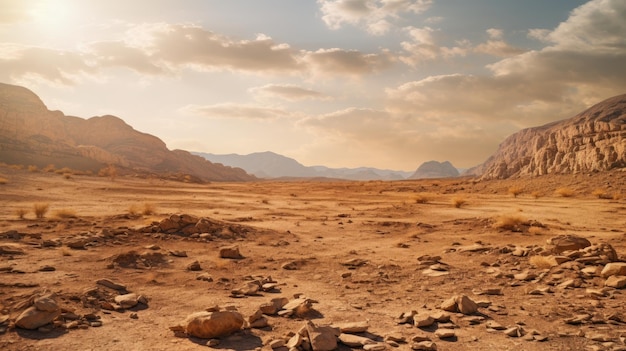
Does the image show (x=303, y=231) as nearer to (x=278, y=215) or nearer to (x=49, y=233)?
(x=278, y=215)

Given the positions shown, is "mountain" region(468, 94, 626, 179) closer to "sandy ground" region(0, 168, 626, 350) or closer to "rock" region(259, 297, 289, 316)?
"sandy ground" region(0, 168, 626, 350)

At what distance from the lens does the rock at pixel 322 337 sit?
4.85 metres

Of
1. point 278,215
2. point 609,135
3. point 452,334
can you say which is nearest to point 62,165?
point 278,215

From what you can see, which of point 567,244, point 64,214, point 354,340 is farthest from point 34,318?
point 64,214

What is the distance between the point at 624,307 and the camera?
633 cm

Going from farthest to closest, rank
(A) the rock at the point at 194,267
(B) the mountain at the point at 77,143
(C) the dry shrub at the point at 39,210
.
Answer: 1. (B) the mountain at the point at 77,143
2. (C) the dry shrub at the point at 39,210
3. (A) the rock at the point at 194,267

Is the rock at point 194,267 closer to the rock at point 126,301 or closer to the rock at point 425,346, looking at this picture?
the rock at point 126,301

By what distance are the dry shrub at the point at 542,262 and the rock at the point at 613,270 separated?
111 cm

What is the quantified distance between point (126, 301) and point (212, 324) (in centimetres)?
230

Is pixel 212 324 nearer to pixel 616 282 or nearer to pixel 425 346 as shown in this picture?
pixel 425 346

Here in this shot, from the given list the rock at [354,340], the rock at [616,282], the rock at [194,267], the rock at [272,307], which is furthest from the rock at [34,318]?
the rock at [616,282]

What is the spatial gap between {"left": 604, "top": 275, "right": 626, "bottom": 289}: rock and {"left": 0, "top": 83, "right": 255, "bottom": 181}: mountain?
7245 centimetres

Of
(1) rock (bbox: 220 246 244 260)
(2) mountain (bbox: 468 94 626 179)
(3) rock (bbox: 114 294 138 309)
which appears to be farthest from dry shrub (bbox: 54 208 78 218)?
(2) mountain (bbox: 468 94 626 179)

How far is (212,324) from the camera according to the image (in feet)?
17.4
